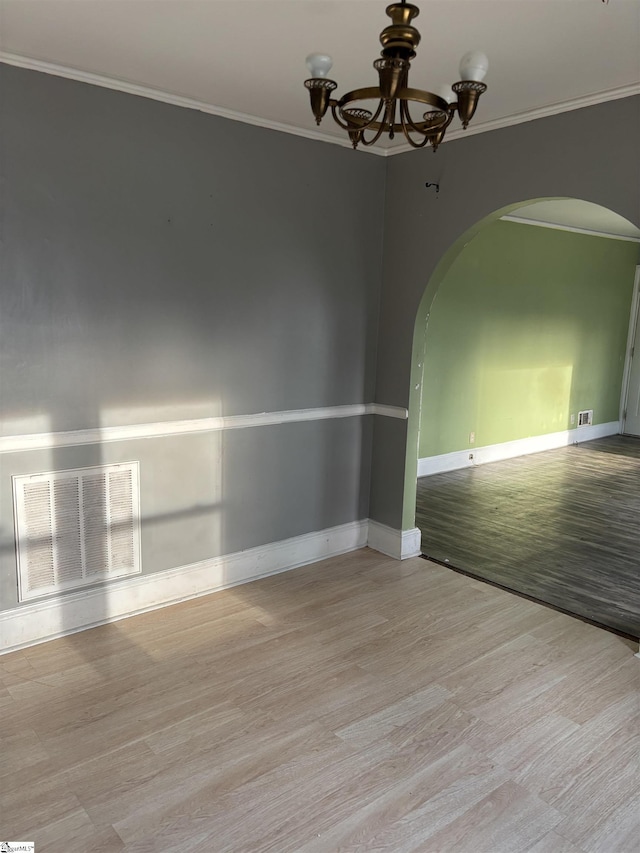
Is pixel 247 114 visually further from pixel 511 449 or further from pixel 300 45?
pixel 511 449

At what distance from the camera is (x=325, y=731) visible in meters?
2.45

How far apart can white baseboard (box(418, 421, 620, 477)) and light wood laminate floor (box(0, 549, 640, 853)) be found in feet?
9.09

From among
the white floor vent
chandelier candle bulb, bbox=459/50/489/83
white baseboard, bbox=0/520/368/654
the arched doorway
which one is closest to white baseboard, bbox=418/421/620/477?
the arched doorway

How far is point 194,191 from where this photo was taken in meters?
3.20

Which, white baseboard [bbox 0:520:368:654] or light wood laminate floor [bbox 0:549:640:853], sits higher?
white baseboard [bbox 0:520:368:654]

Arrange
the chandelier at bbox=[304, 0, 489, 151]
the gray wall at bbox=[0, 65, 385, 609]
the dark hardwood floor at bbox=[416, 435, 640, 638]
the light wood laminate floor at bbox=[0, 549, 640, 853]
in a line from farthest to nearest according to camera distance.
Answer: the dark hardwood floor at bbox=[416, 435, 640, 638] < the gray wall at bbox=[0, 65, 385, 609] < the light wood laminate floor at bbox=[0, 549, 640, 853] < the chandelier at bbox=[304, 0, 489, 151]

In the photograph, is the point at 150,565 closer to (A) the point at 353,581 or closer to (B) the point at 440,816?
(A) the point at 353,581

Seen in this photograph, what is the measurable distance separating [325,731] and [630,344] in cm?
742

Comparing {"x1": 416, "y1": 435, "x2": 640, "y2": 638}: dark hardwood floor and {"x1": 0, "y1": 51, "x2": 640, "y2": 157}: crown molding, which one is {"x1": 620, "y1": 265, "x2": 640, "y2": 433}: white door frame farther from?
{"x1": 0, "y1": 51, "x2": 640, "y2": 157}: crown molding

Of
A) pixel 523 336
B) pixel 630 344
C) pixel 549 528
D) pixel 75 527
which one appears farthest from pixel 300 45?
pixel 630 344

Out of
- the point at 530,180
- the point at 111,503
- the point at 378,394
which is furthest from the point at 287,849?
the point at 530,180

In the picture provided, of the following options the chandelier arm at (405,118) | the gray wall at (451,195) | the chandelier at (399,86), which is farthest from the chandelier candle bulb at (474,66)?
the gray wall at (451,195)

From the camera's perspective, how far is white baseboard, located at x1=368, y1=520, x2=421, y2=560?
412 cm

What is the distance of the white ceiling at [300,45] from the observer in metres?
2.19
